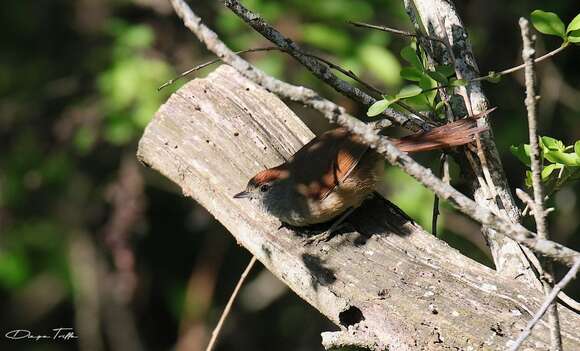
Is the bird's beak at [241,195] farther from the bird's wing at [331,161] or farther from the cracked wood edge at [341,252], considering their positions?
the bird's wing at [331,161]

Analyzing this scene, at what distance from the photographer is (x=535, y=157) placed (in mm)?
2029

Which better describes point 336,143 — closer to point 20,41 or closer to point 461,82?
point 461,82

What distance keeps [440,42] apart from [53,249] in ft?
14.6

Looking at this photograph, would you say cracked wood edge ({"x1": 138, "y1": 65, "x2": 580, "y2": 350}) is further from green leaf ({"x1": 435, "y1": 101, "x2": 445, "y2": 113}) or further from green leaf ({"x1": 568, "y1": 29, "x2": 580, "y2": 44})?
green leaf ({"x1": 568, "y1": 29, "x2": 580, "y2": 44})

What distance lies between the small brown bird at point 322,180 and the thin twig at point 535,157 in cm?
108

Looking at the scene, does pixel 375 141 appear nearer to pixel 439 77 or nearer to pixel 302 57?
pixel 439 77

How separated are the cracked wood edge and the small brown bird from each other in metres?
0.06

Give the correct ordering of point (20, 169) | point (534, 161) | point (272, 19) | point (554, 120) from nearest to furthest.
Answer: point (534, 161), point (272, 19), point (20, 169), point (554, 120)

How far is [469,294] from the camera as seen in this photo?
103 inches

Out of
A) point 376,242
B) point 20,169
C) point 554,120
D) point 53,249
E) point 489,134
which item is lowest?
point 53,249

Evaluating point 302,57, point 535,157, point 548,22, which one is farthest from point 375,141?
point 302,57

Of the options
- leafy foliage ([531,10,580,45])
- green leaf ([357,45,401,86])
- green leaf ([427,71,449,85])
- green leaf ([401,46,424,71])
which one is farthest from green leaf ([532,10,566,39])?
green leaf ([357,45,401,86])

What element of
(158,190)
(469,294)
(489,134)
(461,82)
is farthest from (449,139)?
(158,190)

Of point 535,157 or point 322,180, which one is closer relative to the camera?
point 535,157
